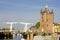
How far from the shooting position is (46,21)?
42.2 m

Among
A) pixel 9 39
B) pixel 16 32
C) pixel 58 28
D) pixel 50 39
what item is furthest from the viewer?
pixel 58 28

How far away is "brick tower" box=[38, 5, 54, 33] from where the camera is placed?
41531mm

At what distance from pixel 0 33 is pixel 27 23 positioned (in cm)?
800

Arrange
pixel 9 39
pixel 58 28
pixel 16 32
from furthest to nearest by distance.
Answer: pixel 58 28
pixel 9 39
pixel 16 32

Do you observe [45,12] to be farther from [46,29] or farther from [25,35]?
[25,35]

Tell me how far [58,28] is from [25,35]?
7767 mm

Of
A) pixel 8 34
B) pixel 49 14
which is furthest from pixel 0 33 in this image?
pixel 49 14

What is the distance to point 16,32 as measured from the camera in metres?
34.0

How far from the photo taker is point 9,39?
3672 centimetres

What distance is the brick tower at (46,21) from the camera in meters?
41.5

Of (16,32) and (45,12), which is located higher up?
(45,12)

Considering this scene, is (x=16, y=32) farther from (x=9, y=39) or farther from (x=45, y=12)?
(x=45, y=12)

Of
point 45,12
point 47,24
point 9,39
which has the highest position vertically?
point 45,12

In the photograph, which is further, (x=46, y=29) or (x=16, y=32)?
(x=46, y=29)
